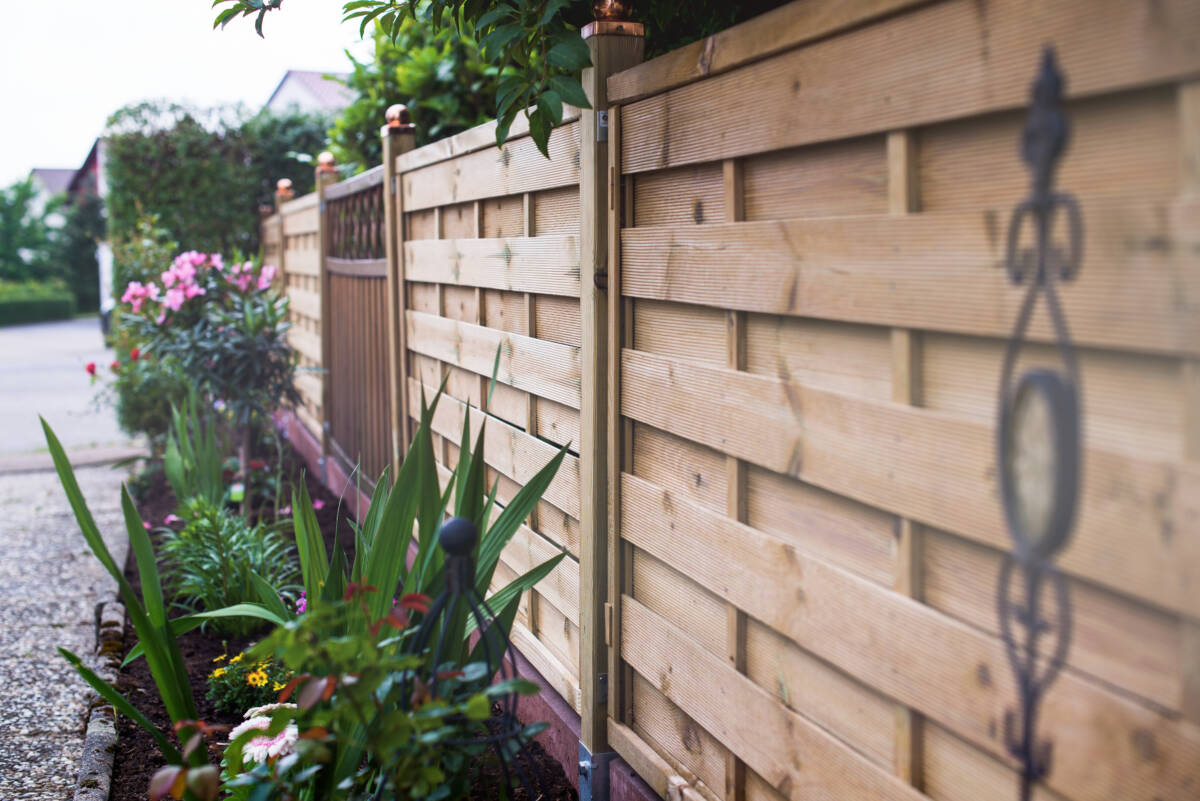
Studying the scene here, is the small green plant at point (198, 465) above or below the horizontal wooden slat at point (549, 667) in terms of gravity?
above

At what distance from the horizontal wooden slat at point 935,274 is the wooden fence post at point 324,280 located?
14.4 ft

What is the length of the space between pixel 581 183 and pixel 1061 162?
1355mm

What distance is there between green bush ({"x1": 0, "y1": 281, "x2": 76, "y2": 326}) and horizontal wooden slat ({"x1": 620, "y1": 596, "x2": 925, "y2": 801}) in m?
34.3

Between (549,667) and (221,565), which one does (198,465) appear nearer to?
(221,565)

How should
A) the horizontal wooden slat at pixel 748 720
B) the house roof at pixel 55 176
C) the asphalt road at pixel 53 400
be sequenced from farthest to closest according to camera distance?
the house roof at pixel 55 176, the asphalt road at pixel 53 400, the horizontal wooden slat at pixel 748 720

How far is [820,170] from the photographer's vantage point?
1.50 metres

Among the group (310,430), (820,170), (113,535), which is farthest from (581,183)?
(310,430)

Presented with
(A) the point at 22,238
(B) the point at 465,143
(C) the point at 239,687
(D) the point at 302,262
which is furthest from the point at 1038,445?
(A) the point at 22,238

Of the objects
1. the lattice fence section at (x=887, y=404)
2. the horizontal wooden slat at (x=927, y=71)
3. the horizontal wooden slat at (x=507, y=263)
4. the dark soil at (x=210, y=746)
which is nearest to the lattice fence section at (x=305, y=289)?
the dark soil at (x=210, y=746)

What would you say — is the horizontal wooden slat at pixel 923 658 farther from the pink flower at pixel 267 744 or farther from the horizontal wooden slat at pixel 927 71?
the pink flower at pixel 267 744

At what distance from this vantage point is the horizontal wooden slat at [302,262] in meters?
6.38

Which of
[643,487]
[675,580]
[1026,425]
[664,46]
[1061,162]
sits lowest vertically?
[675,580]

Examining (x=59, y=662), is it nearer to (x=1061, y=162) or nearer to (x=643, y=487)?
(x=643, y=487)

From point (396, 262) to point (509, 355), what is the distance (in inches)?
59.4
